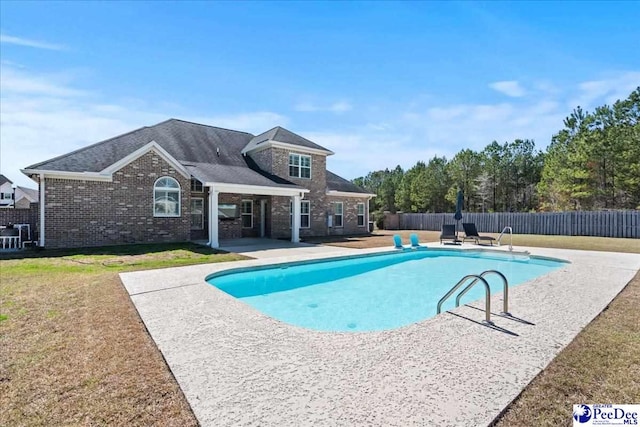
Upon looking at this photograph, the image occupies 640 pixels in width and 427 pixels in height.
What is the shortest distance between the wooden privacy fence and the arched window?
22862 mm

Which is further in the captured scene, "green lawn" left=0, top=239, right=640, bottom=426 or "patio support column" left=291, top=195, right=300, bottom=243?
"patio support column" left=291, top=195, right=300, bottom=243

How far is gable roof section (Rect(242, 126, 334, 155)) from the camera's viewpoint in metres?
20.6

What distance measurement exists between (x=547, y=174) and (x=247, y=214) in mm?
30425

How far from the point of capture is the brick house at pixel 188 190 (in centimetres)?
1370

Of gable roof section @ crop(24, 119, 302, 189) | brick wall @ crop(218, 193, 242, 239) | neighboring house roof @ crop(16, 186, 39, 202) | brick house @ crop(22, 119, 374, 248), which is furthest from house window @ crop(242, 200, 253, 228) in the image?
neighboring house roof @ crop(16, 186, 39, 202)

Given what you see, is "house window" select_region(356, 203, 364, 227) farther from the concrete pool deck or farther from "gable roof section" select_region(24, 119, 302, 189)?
the concrete pool deck

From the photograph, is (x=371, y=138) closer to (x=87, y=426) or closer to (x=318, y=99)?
(x=318, y=99)

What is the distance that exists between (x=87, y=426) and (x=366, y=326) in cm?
496

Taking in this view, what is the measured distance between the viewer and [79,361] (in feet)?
12.1

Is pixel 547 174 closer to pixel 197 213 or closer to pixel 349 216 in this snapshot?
pixel 349 216

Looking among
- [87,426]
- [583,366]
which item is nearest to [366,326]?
[583,366]

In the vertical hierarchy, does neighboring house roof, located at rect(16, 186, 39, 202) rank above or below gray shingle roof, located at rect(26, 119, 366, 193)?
below

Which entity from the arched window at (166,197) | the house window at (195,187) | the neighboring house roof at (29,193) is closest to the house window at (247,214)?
the house window at (195,187)

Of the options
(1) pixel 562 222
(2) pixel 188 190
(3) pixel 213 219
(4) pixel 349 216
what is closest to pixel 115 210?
(2) pixel 188 190
